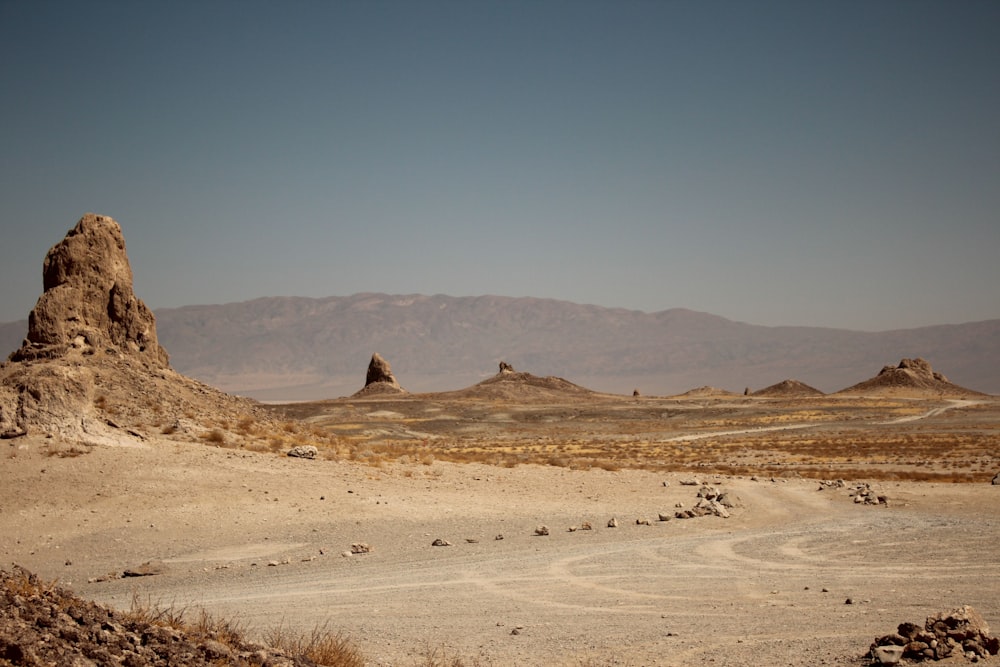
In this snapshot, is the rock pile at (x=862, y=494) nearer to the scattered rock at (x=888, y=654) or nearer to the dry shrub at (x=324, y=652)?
the scattered rock at (x=888, y=654)

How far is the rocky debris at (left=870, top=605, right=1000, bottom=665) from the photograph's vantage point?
7.50 meters

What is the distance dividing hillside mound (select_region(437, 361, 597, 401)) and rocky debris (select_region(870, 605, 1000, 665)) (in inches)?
3471

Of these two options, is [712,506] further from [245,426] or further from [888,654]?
[245,426]

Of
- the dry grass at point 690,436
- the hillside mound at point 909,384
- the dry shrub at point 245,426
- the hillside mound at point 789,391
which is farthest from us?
the hillside mound at point 789,391

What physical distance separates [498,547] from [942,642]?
30.9 ft

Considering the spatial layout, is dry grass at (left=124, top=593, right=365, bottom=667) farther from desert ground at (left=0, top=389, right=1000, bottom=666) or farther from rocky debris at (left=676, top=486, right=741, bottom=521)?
rocky debris at (left=676, top=486, right=741, bottom=521)

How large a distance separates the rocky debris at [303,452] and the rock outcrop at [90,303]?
617 cm

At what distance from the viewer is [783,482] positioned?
89.1 feet

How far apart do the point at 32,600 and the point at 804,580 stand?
1028 centimetres

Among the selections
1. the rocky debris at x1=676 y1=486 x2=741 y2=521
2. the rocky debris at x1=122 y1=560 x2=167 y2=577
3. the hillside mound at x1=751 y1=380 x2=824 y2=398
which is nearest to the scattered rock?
the rocky debris at x1=122 y1=560 x2=167 y2=577

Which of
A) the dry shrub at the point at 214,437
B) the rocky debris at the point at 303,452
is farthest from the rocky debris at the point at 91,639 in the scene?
the rocky debris at the point at 303,452

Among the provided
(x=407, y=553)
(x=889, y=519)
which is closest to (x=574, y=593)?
(x=407, y=553)

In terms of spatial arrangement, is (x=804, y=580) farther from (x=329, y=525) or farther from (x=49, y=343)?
(x=49, y=343)

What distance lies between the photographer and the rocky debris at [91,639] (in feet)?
16.6
